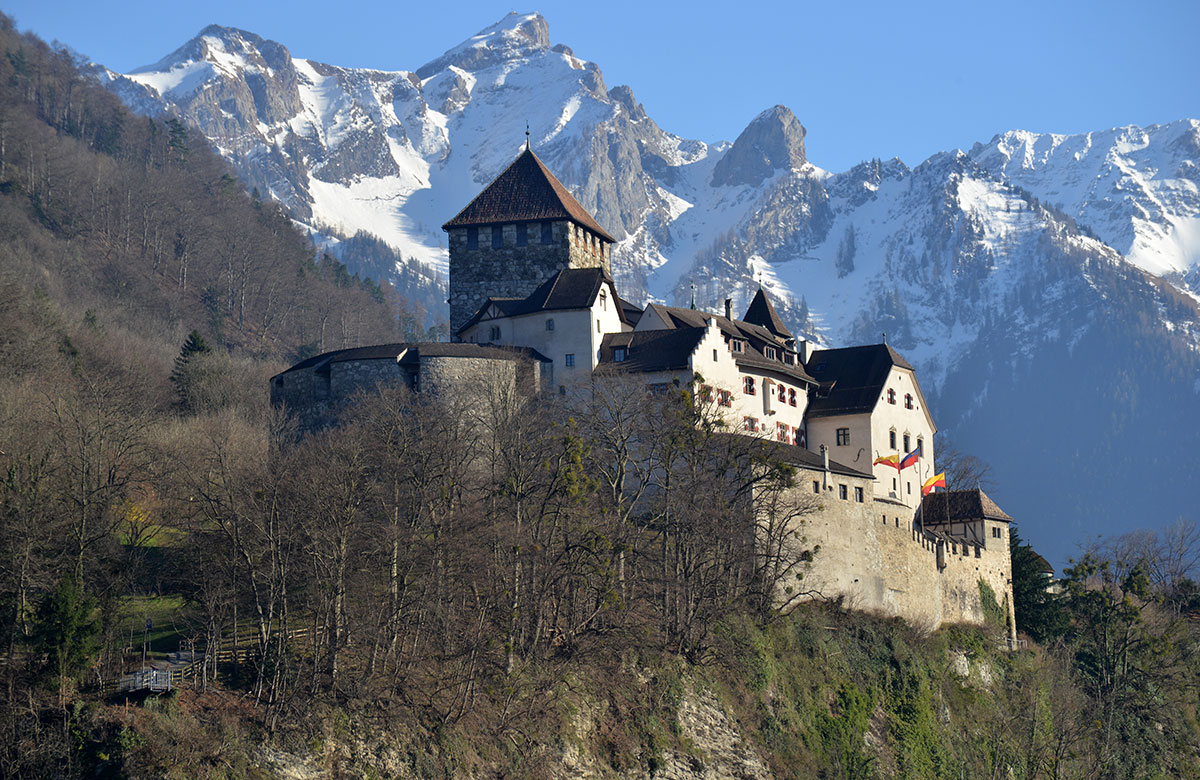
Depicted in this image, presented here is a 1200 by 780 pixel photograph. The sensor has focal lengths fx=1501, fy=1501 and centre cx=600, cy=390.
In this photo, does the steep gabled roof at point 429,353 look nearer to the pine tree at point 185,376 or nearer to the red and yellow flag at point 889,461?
the pine tree at point 185,376

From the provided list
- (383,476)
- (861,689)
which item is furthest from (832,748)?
(383,476)

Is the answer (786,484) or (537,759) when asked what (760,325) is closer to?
(786,484)

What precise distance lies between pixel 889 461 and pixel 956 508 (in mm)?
4134

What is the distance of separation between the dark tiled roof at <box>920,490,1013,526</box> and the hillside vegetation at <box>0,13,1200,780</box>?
5585mm

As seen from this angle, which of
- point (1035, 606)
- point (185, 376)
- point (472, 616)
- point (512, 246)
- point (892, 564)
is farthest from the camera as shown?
point (185, 376)

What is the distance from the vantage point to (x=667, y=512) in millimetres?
55531

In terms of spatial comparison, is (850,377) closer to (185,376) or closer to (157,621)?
(185,376)

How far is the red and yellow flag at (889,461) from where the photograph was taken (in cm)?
7079

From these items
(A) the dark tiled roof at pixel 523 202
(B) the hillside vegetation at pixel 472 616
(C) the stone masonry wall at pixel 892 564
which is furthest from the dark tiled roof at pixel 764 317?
(B) the hillside vegetation at pixel 472 616

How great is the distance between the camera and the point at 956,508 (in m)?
72.0

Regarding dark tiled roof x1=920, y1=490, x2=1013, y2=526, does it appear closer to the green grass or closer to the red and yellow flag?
the red and yellow flag

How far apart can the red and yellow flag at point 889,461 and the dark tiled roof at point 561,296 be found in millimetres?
13572

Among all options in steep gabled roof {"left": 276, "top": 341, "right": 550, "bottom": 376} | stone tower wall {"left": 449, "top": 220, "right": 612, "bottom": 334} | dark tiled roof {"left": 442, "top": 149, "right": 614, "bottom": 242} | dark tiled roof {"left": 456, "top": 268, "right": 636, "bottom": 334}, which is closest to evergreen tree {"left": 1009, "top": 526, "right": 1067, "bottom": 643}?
dark tiled roof {"left": 456, "top": 268, "right": 636, "bottom": 334}

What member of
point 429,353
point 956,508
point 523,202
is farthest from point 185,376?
point 956,508
